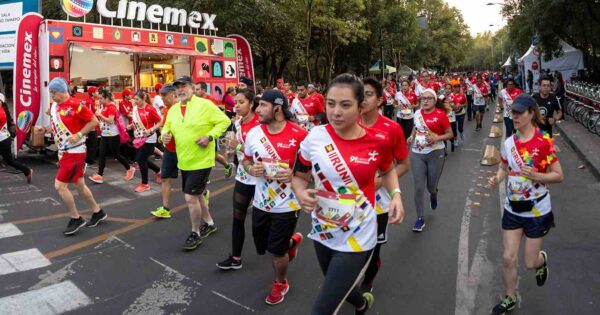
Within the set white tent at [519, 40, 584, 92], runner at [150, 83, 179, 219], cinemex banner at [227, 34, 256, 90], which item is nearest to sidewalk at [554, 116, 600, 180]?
runner at [150, 83, 179, 219]

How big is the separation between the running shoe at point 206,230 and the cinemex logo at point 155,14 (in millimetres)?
9251

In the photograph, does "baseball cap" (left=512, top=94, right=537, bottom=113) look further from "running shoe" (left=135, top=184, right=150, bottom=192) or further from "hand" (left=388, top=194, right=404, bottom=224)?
"running shoe" (left=135, top=184, right=150, bottom=192)

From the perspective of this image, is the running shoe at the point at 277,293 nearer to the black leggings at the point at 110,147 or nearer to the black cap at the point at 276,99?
the black cap at the point at 276,99

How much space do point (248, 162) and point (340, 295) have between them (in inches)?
67.3

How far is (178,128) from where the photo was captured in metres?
5.51

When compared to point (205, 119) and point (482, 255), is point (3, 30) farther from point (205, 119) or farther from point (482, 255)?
point (482, 255)

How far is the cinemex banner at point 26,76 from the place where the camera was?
10766mm

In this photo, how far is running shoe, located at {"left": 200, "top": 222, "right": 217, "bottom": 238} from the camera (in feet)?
19.8

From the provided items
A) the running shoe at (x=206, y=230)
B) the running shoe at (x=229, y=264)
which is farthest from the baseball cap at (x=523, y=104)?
the running shoe at (x=206, y=230)

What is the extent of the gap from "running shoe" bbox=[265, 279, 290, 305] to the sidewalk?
24.1 ft

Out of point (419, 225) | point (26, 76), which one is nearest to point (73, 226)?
point (419, 225)

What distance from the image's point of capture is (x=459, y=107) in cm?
1298

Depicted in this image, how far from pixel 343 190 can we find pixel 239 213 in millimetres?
2089

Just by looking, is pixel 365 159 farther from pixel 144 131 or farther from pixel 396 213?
pixel 144 131
